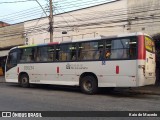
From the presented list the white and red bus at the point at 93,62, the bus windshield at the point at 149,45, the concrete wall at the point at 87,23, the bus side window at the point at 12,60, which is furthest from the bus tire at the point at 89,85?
the concrete wall at the point at 87,23

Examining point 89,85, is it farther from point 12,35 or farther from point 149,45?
point 12,35

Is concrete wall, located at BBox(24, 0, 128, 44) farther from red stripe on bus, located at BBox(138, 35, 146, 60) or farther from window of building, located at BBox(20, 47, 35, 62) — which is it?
red stripe on bus, located at BBox(138, 35, 146, 60)

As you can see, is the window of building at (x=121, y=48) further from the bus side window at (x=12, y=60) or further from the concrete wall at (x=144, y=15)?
the concrete wall at (x=144, y=15)

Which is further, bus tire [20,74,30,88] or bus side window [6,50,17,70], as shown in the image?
bus side window [6,50,17,70]

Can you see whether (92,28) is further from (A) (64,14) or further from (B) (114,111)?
(B) (114,111)

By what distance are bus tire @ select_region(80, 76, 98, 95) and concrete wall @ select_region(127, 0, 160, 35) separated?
31.0 ft

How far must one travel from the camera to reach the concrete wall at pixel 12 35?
3447 cm

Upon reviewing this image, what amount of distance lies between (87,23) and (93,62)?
41.7 feet

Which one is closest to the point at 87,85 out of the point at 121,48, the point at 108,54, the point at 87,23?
the point at 108,54

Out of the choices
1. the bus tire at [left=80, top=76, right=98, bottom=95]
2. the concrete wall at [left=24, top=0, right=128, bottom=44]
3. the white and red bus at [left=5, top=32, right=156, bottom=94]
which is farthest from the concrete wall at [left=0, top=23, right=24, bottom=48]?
the bus tire at [left=80, top=76, right=98, bottom=95]

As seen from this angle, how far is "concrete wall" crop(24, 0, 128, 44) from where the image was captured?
24578 millimetres

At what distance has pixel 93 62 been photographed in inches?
579

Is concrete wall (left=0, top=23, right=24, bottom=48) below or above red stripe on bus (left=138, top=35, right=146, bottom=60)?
above

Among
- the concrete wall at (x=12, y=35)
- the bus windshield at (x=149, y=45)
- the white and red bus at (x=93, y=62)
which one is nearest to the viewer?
the white and red bus at (x=93, y=62)
